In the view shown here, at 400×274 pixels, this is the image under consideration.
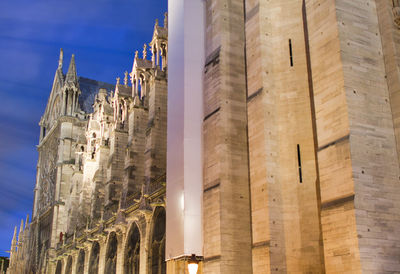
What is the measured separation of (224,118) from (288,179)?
385cm

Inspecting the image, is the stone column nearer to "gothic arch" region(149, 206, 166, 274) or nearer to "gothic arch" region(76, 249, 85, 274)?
"gothic arch" region(149, 206, 166, 274)

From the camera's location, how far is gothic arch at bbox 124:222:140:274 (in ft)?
92.9

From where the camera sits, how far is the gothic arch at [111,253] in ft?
105

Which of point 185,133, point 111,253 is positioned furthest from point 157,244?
point 111,253

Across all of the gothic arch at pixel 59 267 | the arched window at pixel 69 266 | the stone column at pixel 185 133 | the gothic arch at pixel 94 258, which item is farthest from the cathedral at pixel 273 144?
the gothic arch at pixel 59 267

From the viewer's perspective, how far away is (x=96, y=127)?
44.2m

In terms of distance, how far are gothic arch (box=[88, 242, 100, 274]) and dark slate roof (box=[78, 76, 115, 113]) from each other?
24.6 metres

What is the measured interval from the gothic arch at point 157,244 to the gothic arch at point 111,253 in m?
6.55

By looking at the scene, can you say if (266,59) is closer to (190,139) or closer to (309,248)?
(190,139)

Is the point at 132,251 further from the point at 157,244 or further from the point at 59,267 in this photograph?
the point at 59,267

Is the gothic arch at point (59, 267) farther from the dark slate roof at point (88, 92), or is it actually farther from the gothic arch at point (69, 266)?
the dark slate roof at point (88, 92)

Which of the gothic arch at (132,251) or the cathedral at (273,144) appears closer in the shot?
the cathedral at (273,144)

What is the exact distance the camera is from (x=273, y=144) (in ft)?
60.2

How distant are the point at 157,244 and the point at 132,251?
145 inches
